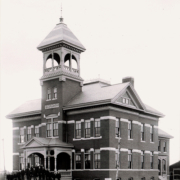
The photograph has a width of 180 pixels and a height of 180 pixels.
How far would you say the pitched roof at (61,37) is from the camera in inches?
1648

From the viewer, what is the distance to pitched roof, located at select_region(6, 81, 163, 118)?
38.7 meters

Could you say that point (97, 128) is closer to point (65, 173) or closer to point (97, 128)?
point (97, 128)

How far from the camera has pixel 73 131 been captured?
40406 mm

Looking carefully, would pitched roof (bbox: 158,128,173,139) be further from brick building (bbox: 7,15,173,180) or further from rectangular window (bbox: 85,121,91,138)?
rectangular window (bbox: 85,121,91,138)

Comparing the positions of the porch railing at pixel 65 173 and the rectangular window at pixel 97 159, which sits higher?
the rectangular window at pixel 97 159

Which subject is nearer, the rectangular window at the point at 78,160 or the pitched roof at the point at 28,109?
the rectangular window at the point at 78,160

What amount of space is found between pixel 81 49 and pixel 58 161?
13050 mm

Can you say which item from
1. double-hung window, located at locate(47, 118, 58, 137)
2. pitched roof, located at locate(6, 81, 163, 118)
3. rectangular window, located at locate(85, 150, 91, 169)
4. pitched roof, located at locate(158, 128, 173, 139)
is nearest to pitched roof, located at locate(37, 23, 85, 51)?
pitched roof, located at locate(6, 81, 163, 118)

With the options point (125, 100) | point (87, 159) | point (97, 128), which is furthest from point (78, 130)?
point (125, 100)

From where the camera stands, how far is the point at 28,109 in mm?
47156

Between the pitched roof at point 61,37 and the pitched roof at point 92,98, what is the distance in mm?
4920

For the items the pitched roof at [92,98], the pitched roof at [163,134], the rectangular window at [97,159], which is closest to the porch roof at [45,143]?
the rectangular window at [97,159]

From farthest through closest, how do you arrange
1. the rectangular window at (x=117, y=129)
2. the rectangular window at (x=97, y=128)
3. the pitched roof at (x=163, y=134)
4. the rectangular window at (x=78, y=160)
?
the pitched roof at (x=163, y=134) → the rectangular window at (x=78, y=160) → the rectangular window at (x=117, y=129) → the rectangular window at (x=97, y=128)

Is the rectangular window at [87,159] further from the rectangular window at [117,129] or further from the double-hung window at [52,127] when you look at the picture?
the double-hung window at [52,127]
